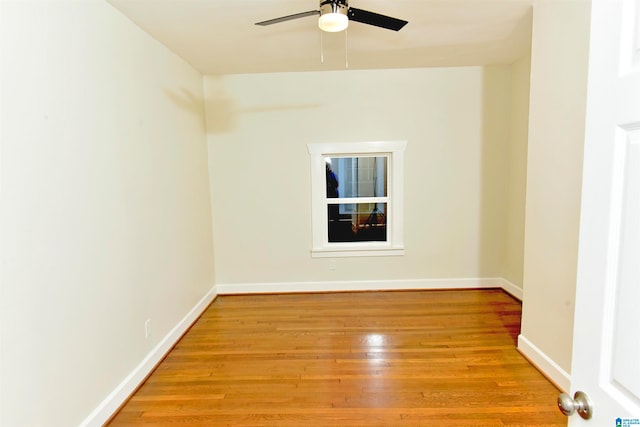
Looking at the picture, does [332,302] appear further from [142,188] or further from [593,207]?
[593,207]

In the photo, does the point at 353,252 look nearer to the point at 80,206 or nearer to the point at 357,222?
the point at 357,222

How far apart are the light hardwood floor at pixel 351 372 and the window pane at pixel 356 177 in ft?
4.44

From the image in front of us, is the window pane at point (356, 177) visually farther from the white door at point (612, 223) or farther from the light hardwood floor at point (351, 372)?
the white door at point (612, 223)

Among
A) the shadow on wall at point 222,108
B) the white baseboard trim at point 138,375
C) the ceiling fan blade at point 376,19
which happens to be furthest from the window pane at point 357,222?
the ceiling fan blade at point 376,19

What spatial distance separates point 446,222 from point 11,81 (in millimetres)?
3888

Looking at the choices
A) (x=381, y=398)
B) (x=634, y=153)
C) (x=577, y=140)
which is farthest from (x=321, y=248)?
(x=634, y=153)

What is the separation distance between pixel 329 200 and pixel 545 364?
258 centimetres

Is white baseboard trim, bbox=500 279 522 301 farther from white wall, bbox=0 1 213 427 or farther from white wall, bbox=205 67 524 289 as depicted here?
white wall, bbox=0 1 213 427

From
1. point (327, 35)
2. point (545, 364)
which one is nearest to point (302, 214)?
point (327, 35)

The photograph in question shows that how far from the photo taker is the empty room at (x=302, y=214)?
1.54 meters

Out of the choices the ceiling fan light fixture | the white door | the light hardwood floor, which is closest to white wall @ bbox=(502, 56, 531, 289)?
the light hardwood floor

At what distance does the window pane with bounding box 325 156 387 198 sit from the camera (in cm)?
402

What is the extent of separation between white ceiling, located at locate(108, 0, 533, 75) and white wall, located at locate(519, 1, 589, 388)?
0.42 metres

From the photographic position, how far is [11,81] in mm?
1432
